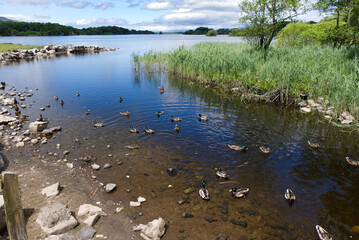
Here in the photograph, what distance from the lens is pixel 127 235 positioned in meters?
6.20

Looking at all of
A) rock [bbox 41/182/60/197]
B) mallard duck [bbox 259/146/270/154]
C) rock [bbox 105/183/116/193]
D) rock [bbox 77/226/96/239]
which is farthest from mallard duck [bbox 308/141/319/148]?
rock [bbox 41/182/60/197]

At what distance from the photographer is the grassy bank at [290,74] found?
49.5 ft

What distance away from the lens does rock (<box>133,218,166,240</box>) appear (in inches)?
240

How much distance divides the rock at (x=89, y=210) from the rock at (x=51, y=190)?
1.33 meters

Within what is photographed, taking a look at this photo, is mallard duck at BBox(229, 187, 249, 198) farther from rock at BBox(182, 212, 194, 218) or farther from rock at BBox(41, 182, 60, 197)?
rock at BBox(41, 182, 60, 197)

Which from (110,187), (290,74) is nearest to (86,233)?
(110,187)

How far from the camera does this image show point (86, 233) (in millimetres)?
6070

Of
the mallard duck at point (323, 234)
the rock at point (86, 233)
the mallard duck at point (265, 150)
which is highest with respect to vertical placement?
the mallard duck at point (265, 150)

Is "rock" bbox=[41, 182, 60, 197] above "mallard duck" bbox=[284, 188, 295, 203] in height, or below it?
above

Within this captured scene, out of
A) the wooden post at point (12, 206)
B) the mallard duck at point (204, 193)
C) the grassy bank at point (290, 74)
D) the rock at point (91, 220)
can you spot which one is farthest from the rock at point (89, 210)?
the grassy bank at point (290, 74)

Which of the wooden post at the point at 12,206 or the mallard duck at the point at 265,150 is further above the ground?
the wooden post at the point at 12,206

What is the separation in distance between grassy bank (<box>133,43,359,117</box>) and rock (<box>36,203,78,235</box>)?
15.8 metres

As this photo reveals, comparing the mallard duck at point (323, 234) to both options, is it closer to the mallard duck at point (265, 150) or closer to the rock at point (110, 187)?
the mallard duck at point (265, 150)

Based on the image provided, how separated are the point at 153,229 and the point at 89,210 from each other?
2.18 m
